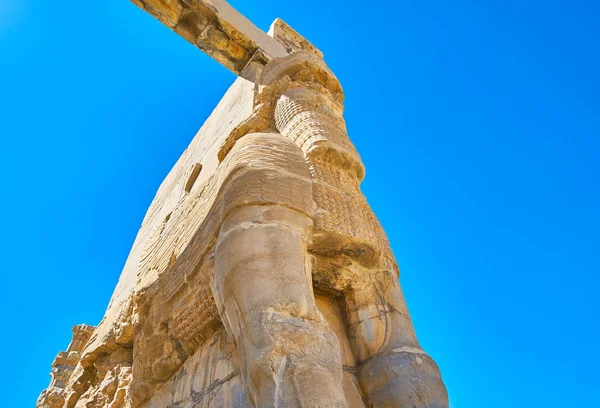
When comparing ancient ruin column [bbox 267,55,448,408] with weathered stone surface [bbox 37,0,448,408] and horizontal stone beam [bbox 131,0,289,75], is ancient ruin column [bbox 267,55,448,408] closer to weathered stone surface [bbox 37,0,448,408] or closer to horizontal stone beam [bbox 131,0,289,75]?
weathered stone surface [bbox 37,0,448,408]

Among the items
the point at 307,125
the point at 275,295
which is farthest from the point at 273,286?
the point at 307,125

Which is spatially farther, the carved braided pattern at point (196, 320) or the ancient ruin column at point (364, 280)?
the carved braided pattern at point (196, 320)

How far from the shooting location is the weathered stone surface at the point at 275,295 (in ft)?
5.90

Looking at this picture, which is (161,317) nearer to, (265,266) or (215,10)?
(265,266)

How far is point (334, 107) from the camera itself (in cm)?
372

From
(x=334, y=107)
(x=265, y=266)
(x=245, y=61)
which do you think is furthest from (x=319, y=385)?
(x=245, y=61)

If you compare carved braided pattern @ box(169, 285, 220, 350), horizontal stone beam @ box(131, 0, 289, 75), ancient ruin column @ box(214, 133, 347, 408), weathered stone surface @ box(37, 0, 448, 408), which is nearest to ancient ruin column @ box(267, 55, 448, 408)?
weathered stone surface @ box(37, 0, 448, 408)

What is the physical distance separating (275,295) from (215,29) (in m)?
4.82

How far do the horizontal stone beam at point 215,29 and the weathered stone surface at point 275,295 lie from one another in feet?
7.50

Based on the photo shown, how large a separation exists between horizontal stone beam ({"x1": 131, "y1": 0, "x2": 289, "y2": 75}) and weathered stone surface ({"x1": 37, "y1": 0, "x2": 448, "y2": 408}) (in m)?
2.29

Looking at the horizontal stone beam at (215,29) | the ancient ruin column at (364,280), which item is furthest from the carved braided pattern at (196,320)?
the horizontal stone beam at (215,29)

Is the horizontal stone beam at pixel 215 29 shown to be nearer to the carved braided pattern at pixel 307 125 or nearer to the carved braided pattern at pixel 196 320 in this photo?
the carved braided pattern at pixel 307 125

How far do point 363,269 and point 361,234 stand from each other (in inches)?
8.9

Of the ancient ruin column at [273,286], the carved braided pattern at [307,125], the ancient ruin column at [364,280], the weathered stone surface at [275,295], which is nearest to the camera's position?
the ancient ruin column at [273,286]
